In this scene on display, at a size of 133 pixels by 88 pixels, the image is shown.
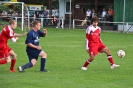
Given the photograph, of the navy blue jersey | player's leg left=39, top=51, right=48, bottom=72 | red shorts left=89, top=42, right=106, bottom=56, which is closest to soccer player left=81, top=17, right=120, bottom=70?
red shorts left=89, top=42, right=106, bottom=56

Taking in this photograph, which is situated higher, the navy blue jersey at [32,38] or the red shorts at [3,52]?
the navy blue jersey at [32,38]

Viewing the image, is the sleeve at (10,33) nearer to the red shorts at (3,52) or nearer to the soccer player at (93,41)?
the red shorts at (3,52)

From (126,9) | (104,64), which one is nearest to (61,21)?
(126,9)

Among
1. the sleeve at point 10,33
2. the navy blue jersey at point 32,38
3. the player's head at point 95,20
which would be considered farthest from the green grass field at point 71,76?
the player's head at point 95,20

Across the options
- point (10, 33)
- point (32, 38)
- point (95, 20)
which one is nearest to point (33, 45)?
point (32, 38)

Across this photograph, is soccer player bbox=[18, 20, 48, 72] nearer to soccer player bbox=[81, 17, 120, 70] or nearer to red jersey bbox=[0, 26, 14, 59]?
red jersey bbox=[0, 26, 14, 59]

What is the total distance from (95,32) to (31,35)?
2130mm

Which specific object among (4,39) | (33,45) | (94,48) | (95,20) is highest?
(95,20)

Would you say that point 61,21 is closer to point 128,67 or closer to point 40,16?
point 40,16

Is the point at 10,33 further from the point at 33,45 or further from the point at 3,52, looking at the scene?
the point at 33,45

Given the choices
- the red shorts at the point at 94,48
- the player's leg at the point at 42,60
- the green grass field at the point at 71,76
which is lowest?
the green grass field at the point at 71,76

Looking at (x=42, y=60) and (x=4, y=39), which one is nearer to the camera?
(x=4, y=39)

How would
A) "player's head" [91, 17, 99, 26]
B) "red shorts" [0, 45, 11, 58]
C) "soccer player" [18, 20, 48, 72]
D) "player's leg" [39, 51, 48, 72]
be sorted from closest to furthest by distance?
"red shorts" [0, 45, 11, 58]
"soccer player" [18, 20, 48, 72]
"player's leg" [39, 51, 48, 72]
"player's head" [91, 17, 99, 26]

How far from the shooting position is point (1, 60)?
13.9 metres
